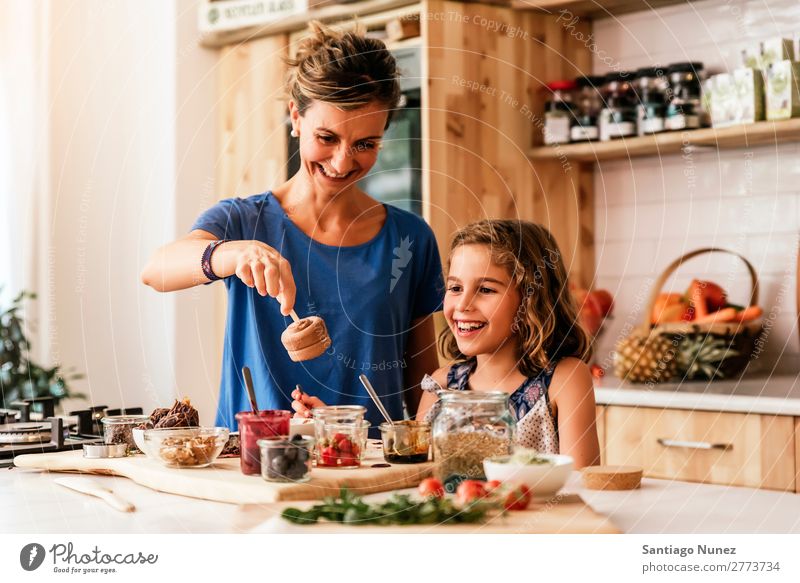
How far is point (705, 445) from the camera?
1.91 meters

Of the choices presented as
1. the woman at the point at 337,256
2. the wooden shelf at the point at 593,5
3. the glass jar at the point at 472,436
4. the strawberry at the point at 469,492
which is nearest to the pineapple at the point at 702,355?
the woman at the point at 337,256

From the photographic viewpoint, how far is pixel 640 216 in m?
2.50

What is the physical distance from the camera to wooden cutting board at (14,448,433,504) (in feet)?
3.49

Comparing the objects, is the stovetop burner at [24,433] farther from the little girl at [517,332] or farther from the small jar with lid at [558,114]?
the small jar with lid at [558,114]

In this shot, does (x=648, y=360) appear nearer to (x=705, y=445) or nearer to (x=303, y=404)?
(x=705, y=445)

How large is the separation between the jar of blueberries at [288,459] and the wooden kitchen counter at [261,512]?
58 mm

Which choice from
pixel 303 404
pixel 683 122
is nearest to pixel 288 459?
pixel 303 404

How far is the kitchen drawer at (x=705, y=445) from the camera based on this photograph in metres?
1.83

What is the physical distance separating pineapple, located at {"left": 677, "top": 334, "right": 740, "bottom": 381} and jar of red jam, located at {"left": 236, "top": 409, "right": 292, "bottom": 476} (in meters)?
1.19

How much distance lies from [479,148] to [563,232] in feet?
1.16

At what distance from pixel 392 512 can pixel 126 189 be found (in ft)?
6.99

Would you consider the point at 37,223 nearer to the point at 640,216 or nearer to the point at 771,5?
the point at 640,216
